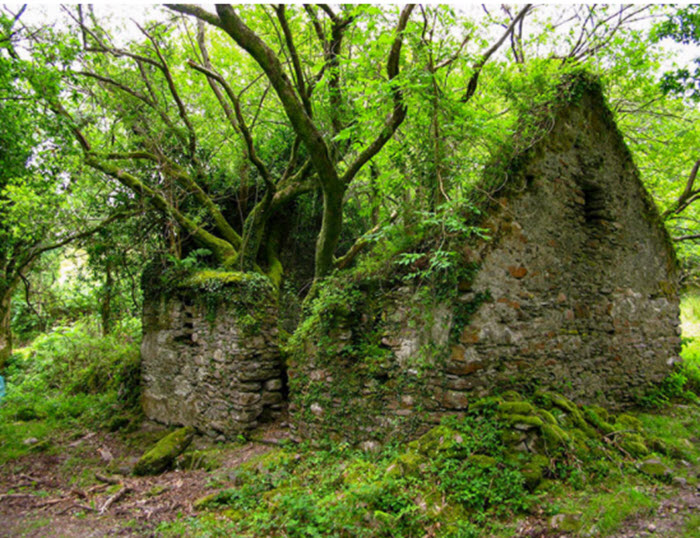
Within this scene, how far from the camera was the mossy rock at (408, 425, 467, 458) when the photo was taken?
156 inches

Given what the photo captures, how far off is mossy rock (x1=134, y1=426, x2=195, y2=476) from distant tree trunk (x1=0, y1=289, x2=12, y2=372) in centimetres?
663

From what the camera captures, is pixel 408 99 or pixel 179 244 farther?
pixel 179 244

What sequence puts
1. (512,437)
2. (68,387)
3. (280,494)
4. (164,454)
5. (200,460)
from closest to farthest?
(512,437) < (280,494) < (200,460) < (164,454) < (68,387)

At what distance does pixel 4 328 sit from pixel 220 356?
8569mm

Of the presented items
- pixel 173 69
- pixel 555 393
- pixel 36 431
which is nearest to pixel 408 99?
pixel 555 393

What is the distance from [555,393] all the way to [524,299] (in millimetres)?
1196

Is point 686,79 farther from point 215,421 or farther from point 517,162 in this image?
point 215,421

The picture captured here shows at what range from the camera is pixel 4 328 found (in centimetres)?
1122

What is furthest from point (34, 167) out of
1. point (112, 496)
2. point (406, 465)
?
point (406, 465)

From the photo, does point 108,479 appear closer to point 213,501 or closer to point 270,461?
point 213,501

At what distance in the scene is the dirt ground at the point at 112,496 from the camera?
11.0 feet

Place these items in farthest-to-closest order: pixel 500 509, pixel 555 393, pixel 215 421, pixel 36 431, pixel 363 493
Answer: pixel 36 431, pixel 215 421, pixel 555 393, pixel 363 493, pixel 500 509

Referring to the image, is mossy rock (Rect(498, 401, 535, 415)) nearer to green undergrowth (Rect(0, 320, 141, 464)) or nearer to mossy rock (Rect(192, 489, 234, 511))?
mossy rock (Rect(192, 489, 234, 511))

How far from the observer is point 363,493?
376 centimetres
